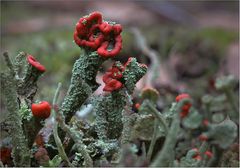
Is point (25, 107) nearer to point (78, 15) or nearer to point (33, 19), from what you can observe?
point (33, 19)

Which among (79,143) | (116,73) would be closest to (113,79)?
(116,73)

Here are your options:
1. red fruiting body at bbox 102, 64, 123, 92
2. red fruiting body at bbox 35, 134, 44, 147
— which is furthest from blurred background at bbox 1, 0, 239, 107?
red fruiting body at bbox 102, 64, 123, 92

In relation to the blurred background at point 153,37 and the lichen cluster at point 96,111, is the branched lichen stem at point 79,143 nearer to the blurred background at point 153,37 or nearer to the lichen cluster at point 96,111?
the lichen cluster at point 96,111

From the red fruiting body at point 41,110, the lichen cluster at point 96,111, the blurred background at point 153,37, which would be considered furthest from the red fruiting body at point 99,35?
the blurred background at point 153,37

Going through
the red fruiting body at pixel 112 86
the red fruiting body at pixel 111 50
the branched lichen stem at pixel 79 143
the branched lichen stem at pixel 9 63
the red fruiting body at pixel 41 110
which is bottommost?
the branched lichen stem at pixel 79 143

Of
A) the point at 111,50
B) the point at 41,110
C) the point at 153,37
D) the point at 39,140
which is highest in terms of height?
the point at 111,50

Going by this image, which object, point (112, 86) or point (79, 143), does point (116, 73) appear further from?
point (79, 143)
